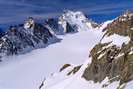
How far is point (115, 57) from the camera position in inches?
2886

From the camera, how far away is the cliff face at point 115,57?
66938 mm

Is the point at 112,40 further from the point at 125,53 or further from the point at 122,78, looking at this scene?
the point at 122,78

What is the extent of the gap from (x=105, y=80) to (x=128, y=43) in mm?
9205

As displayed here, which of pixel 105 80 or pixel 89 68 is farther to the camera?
pixel 89 68

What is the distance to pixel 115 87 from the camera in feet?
208

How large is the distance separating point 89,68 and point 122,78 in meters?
21.0

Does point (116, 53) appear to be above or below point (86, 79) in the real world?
above

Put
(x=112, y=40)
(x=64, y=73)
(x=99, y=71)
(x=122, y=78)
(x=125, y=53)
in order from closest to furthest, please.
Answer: (x=122, y=78), (x=125, y=53), (x=99, y=71), (x=112, y=40), (x=64, y=73)

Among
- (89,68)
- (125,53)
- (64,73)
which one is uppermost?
(125,53)

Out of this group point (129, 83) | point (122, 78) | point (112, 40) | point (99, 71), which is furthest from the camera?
point (112, 40)

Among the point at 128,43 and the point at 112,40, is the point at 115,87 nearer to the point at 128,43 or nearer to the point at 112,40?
the point at 128,43

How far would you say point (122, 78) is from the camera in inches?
2420

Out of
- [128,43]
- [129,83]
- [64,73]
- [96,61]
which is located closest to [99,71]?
[96,61]

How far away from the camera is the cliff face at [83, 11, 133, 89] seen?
6694cm
